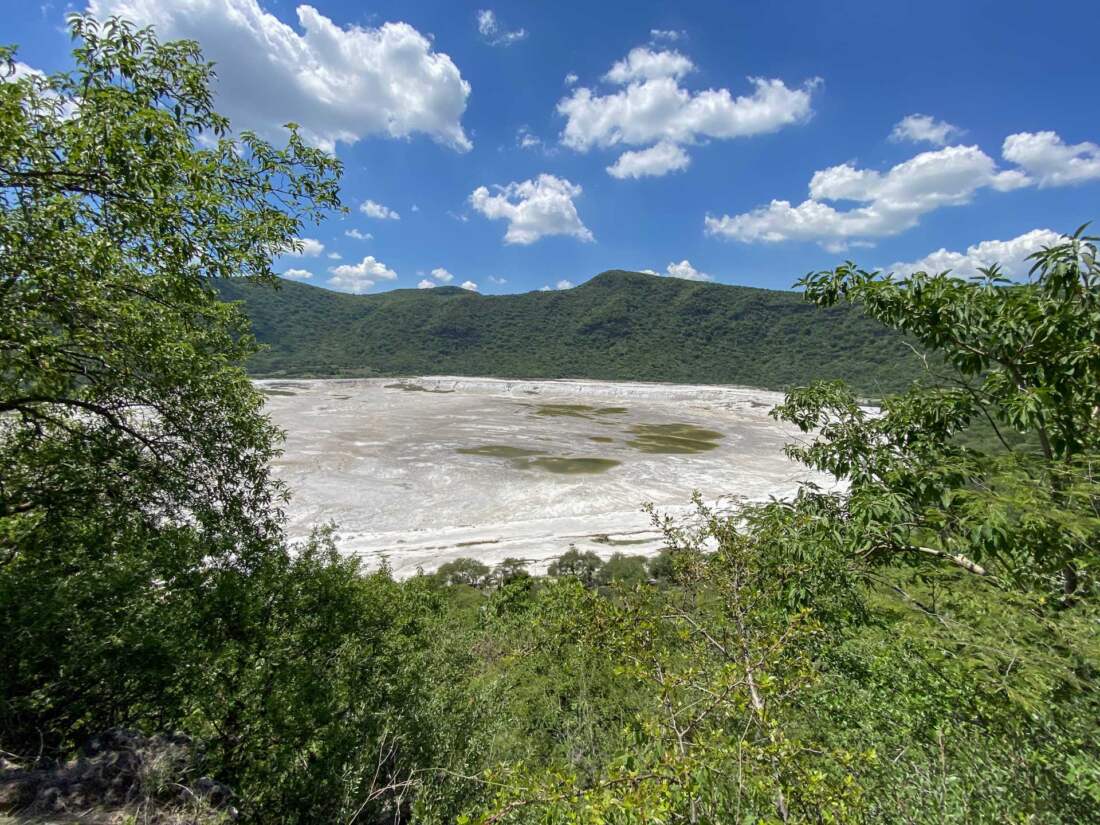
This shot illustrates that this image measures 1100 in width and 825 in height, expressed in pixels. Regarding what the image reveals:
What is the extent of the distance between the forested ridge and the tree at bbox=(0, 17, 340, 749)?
0.12 feet

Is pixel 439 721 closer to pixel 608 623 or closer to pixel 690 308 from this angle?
pixel 608 623

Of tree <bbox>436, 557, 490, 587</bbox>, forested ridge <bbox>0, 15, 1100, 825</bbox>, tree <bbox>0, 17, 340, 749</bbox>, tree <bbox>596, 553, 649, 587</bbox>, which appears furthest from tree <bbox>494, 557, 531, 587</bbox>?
tree <bbox>0, 17, 340, 749</bbox>

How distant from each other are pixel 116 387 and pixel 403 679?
18.2 ft

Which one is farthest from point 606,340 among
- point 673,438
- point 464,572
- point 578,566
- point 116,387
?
point 116,387

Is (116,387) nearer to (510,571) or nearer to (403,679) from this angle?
(403,679)

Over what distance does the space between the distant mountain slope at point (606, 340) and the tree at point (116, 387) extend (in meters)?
124

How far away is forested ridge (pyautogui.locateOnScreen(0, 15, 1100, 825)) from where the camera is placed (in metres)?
3.18

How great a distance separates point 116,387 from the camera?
17.0ft

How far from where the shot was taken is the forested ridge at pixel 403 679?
10.4 feet

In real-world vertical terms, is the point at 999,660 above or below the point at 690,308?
below

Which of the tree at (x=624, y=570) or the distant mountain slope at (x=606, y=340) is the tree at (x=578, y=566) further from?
the distant mountain slope at (x=606, y=340)

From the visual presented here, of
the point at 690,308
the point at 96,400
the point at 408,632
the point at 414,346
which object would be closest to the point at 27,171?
the point at 96,400

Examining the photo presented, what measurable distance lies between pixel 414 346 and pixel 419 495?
149m

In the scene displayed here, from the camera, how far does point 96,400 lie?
5484mm
